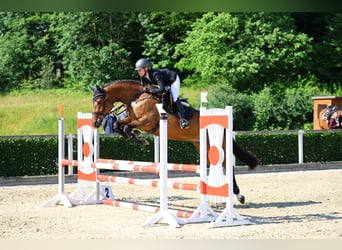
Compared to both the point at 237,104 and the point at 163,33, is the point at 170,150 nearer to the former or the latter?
the point at 237,104

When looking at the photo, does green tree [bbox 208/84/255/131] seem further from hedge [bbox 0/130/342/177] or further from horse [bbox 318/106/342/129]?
hedge [bbox 0/130/342/177]

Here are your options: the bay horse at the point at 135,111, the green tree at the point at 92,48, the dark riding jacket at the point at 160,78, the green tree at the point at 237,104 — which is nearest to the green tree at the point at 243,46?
the green tree at the point at 237,104

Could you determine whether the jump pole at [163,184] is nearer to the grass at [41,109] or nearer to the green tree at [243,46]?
the grass at [41,109]

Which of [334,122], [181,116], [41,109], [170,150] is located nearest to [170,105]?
[181,116]

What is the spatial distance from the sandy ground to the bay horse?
871 mm

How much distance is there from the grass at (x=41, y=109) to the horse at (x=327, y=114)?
4.80m

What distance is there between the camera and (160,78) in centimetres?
643

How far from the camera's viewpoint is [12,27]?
96.1 ft

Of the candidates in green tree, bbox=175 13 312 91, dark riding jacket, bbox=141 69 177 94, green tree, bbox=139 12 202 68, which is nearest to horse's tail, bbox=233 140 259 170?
dark riding jacket, bbox=141 69 177 94

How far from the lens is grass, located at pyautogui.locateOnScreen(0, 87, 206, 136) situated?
72.0ft

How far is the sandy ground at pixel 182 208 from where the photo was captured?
4949 mm

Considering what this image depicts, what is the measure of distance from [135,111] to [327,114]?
14.0 metres

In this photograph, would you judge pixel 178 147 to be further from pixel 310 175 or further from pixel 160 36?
pixel 160 36
